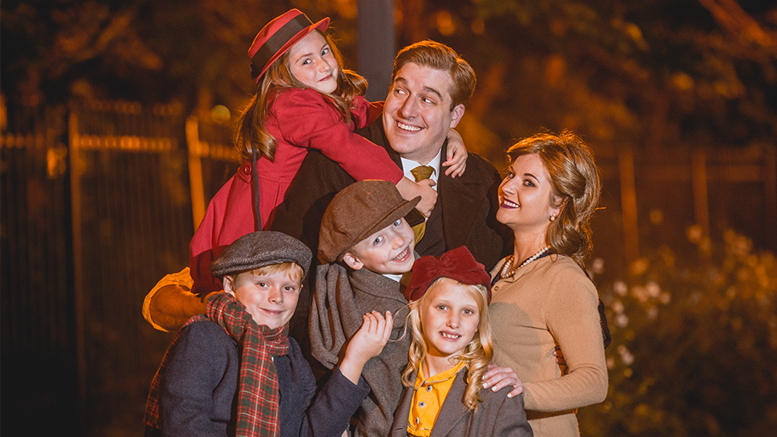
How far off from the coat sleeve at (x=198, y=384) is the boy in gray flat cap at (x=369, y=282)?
38 centimetres

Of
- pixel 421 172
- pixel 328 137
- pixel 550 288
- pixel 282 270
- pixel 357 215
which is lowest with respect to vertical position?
pixel 550 288

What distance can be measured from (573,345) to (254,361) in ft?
4.12

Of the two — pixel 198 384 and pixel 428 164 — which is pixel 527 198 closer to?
pixel 428 164

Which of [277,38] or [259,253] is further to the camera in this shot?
[277,38]

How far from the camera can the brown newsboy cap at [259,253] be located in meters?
2.68

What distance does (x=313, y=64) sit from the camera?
3400mm

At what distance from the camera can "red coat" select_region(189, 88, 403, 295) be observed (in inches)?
124

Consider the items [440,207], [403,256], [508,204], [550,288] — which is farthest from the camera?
[440,207]

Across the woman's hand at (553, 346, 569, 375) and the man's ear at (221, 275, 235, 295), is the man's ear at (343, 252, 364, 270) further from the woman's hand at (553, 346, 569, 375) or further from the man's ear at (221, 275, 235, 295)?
the woman's hand at (553, 346, 569, 375)

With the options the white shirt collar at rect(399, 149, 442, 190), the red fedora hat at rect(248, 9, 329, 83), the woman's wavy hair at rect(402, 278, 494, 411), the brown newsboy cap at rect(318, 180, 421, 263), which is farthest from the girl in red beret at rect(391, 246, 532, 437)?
the red fedora hat at rect(248, 9, 329, 83)

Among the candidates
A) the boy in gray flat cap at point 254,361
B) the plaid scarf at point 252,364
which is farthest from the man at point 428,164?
the plaid scarf at point 252,364

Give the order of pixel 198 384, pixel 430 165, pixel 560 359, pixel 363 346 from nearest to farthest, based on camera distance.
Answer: pixel 198 384 < pixel 363 346 < pixel 560 359 < pixel 430 165

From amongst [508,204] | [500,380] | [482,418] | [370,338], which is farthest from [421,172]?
[482,418]

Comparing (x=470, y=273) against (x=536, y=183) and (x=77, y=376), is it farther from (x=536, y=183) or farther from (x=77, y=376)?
(x=77, y=376)
